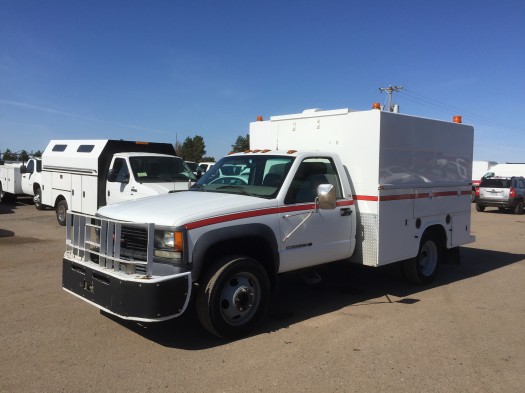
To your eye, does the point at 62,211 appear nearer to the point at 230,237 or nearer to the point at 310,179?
the point at 310,179

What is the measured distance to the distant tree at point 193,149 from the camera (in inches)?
2499

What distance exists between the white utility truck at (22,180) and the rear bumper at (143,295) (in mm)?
14817

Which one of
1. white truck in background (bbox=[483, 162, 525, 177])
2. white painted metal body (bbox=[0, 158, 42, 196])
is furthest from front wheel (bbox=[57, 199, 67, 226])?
white truck in background (bbox=[483, 162, 525, 177])

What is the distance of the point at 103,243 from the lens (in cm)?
489

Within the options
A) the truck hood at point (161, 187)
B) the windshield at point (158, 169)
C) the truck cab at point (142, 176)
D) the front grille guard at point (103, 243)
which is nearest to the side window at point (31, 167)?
the truck cab at point (142, 176)

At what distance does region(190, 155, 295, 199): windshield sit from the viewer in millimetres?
5664

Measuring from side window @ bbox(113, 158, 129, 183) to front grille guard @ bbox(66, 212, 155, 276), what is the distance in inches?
231

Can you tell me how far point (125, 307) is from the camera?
4.48m

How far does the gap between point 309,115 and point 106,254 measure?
354cm

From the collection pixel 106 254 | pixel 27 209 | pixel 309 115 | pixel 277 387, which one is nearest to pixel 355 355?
pixel 277 387

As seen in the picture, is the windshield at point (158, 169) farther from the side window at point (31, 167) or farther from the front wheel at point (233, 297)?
the side window at point (31, 167)

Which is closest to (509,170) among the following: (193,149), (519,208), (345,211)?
(519,208)

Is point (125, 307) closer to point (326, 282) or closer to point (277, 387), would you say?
point (277, 387)

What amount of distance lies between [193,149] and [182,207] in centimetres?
6050
